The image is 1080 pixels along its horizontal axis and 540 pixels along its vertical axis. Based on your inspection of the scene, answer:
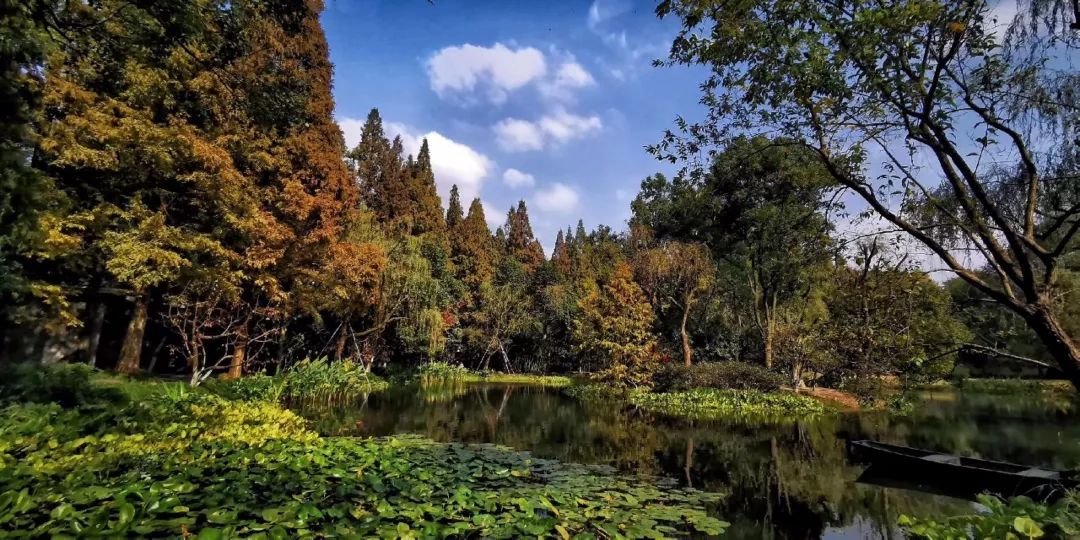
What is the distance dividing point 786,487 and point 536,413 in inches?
374

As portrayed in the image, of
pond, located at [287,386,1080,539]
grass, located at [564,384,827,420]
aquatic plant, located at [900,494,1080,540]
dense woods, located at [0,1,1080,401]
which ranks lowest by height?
pond, located at [287,386,1080,539]

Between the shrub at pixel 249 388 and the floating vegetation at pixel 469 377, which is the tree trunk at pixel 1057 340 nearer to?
the shrub at pixel 249 388

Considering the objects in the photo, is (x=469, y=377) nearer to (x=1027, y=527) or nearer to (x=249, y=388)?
(x=249, y=388)

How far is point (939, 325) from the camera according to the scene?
5043 mm

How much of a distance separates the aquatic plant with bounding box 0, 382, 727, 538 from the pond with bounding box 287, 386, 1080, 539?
1.19 meters

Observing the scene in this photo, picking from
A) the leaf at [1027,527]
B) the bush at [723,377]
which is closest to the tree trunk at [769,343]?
the bush at [723,377]

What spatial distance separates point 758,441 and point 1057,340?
9109 millimetres

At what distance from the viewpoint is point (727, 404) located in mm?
18688

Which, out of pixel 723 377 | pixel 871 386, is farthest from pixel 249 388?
pixel 723 377

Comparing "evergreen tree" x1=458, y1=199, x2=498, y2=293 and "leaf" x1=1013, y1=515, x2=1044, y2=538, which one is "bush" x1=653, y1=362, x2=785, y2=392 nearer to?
"evergreen tree" x1=458, y1=199, x2=498, y2=293

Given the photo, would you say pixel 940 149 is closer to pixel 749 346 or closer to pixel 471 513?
pixel 471 513

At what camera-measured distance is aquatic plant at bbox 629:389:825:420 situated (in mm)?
17344

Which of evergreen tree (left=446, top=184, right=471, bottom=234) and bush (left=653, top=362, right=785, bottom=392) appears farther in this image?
evergreen tree (left=446, top=184, right=471, bottom=234)

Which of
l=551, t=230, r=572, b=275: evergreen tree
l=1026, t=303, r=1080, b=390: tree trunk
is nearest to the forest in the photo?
l=1026, t=303, r=1080, b=390: tree trunk
